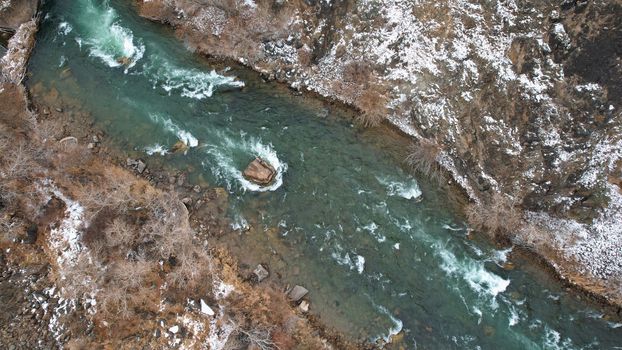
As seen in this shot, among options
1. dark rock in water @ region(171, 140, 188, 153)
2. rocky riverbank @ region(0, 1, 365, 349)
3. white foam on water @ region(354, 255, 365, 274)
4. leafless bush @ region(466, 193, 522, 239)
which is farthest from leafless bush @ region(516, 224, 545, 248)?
dark rock in water @ region(171, 140, 188, 153)

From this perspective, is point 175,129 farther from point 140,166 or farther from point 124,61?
point 124,61

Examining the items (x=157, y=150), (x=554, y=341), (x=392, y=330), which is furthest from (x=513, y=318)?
(x=157, y=150)

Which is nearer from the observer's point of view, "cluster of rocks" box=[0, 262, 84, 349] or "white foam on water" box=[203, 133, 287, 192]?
"cluster of rocks" box=[0, 262, 84, 349]

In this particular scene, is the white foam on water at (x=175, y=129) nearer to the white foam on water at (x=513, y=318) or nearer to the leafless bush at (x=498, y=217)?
the leafless bush at (x=498, y=217)

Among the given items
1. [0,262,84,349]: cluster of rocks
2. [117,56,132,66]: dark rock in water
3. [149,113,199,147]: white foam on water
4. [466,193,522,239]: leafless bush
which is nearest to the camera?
[0,262,84,349]: cluster of rocks

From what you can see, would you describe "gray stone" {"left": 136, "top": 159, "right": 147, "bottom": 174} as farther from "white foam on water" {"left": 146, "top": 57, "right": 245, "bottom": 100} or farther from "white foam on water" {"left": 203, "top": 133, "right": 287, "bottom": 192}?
"white foam on water" {"left": 146, "top": 57, "right": 245, "bottom": 100}

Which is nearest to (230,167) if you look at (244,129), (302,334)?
(244,129)

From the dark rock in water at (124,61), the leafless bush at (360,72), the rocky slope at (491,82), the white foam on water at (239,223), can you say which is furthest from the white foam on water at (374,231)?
the dark rock in water at (124,61)
